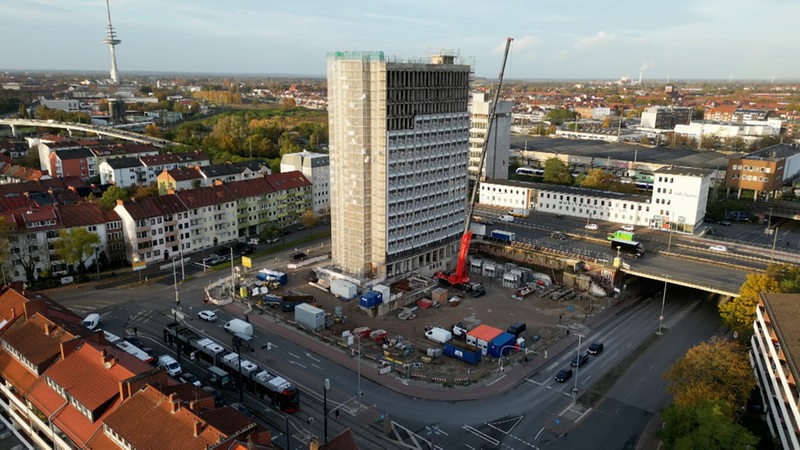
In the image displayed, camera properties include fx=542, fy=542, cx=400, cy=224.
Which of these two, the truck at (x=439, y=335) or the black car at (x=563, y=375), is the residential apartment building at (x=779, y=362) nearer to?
the black car at (x=563, y=375)

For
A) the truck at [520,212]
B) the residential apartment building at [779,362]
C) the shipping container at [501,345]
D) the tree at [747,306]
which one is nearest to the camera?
the residential apartment building at [779,362]

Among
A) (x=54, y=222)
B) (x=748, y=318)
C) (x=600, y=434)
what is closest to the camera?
(x=600, y=434)

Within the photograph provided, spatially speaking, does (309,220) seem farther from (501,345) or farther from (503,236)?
(501,345)

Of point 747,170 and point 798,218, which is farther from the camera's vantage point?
point 747,170

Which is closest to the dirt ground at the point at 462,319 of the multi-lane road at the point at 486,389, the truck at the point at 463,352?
the truck at the point at 463,352

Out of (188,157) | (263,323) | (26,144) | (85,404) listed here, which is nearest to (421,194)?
(263,323)

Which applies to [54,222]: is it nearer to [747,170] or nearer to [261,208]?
[261,208]

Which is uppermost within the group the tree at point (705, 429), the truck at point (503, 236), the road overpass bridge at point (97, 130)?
the road overpass bridge at point (97, 130)

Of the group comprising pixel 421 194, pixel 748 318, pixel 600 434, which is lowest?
pixel 600 434
